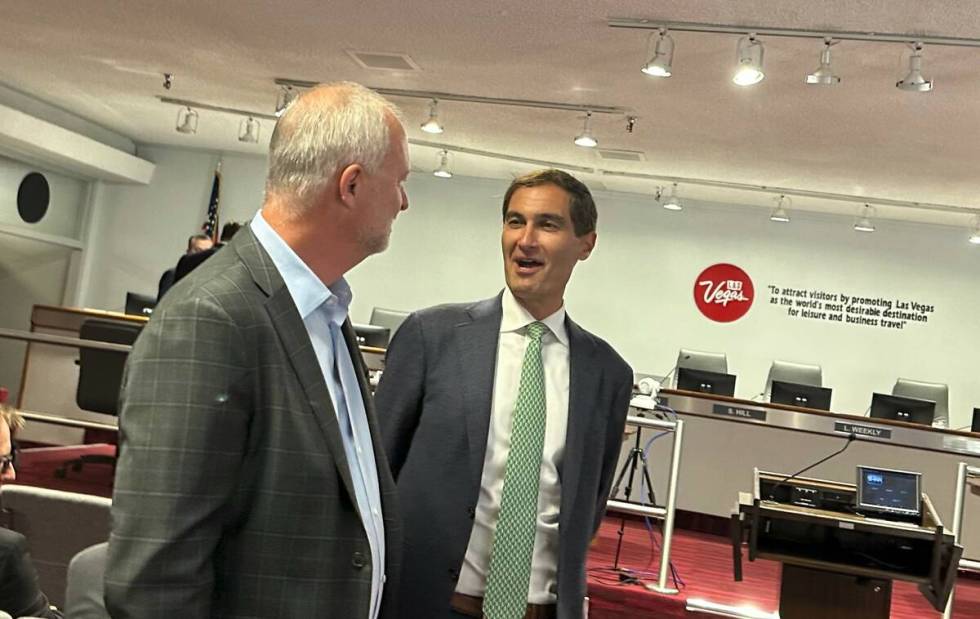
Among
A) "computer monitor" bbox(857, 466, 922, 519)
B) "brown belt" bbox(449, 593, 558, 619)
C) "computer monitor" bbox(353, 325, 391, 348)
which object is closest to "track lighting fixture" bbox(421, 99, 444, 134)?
"computer monitor" bbox(353, 325, 391, 348)

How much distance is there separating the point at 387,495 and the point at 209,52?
6.72 m

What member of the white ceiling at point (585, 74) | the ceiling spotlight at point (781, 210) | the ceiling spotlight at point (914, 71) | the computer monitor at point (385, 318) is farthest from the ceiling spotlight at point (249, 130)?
the ceiling spotlight at point (914, 71)

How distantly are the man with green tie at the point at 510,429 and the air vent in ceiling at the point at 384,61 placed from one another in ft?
16.9

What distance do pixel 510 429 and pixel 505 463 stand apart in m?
0.07

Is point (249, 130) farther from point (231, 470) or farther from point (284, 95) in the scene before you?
point (231, 470)

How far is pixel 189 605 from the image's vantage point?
1.08 m

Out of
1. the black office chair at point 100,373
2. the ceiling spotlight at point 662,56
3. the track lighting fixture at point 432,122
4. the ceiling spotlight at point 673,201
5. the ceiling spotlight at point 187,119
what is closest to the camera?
Result: the ceiling spotlight at point 662,56

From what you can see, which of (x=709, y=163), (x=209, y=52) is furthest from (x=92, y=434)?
(x=709, y=163)

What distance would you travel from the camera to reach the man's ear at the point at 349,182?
1252mm

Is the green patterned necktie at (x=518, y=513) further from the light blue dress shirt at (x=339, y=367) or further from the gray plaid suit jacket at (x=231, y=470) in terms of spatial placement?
the gray plaid suit jacket at (x=231, y=470)

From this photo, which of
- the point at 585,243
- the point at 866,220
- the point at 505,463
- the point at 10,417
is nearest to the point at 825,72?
the point at 585,243

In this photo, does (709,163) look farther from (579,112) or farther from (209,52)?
(209,52)

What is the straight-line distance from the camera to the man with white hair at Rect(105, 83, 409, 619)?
3.56ft

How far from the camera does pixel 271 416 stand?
1149mm
